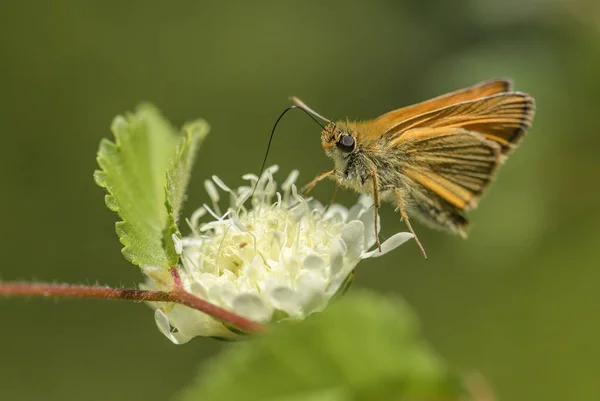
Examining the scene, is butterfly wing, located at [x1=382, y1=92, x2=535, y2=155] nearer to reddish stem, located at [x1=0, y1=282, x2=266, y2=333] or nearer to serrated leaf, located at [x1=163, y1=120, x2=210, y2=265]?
serrated leaf, located at [x1=163, y1=120, x2=210, y2=265]

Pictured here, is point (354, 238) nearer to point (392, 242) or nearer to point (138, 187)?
point (392, 242)

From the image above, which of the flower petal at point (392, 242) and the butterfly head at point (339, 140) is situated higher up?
the butterfly head at point (339, 140)

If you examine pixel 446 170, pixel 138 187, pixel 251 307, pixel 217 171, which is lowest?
pixel 217 171

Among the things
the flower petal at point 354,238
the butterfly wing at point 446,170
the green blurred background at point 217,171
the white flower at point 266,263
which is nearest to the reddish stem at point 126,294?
the white flower at point 266,263

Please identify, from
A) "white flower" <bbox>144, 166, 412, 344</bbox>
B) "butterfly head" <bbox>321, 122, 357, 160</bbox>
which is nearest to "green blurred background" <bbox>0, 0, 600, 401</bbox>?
"butterfly head" <bbox>321, 122, 357, 160</bbox>

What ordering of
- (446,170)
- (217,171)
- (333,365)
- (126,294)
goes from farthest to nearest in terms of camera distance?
(217,171) → (446,170) → (126,294) → (333,365)

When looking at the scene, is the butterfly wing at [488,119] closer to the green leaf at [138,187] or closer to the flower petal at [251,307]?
the green leaf at [138,187]

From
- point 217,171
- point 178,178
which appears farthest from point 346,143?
point 217,171
